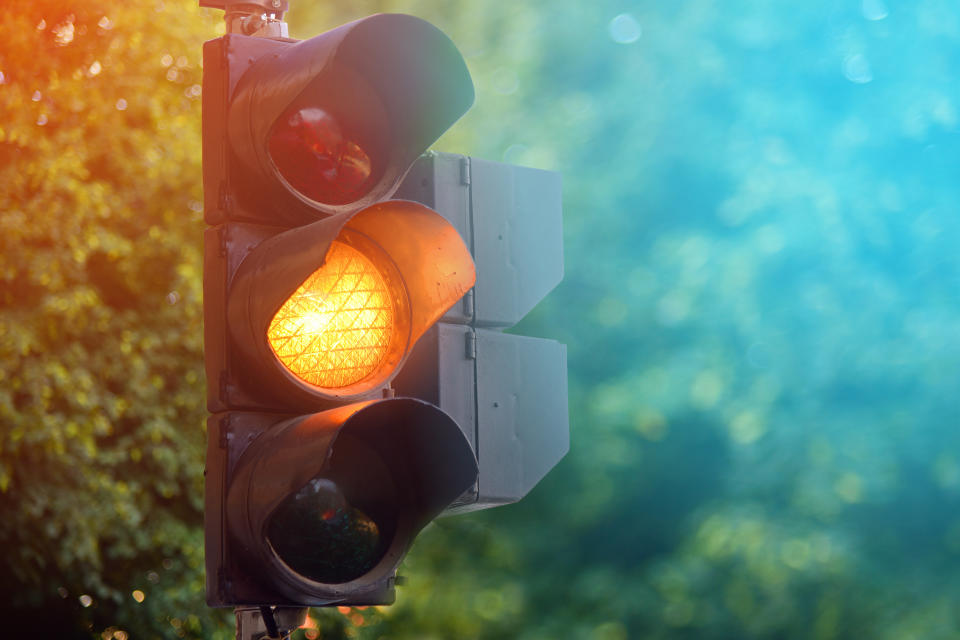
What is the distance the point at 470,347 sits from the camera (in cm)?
Answer: 263

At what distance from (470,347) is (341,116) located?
51 centimetres

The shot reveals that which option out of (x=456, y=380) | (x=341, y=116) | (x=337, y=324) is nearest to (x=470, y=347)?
(x=456, y=380)

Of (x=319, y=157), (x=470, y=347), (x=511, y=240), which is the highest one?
(x=319, y=157)

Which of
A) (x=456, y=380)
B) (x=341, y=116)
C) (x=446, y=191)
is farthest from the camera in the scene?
(x=446, y=191)

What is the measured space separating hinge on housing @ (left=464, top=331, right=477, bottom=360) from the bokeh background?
5.34m

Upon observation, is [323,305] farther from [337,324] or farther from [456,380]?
[456,380]

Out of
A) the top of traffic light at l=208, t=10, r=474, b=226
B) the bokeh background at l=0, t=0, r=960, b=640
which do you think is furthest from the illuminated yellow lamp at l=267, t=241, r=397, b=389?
the bokeh background at l=0, t=0, r=960, b=640

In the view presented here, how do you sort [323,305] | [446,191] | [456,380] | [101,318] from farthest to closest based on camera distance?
[101,318] < [446,191] < [456,380] < [323,305]

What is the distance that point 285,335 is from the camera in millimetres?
2303


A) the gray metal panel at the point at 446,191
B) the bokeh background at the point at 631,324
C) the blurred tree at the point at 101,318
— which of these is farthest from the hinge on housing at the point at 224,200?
the blurred tree at the point at 101,318

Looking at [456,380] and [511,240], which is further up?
[511,240]

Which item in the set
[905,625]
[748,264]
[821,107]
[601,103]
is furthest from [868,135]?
[905,625]

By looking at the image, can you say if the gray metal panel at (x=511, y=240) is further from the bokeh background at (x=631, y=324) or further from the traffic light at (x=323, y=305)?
the bokeh background at (x=631, y=324)

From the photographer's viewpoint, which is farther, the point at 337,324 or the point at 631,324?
the point at 631,324
